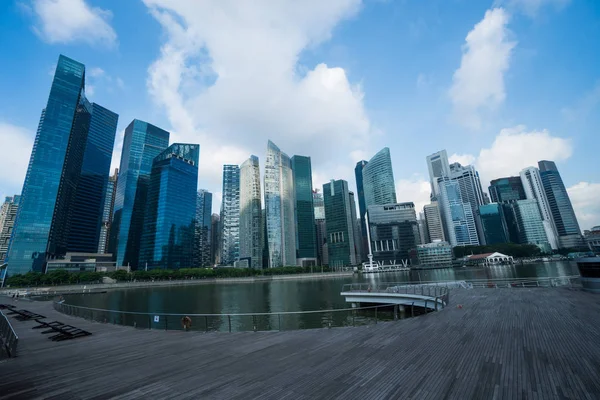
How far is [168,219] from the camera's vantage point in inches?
6678

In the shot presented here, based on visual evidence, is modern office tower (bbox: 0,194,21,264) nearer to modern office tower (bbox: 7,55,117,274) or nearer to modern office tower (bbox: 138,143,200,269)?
modern office tower (bbox: 7,55,117,274)

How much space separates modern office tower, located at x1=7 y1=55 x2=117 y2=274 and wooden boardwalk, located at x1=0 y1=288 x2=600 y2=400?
17946cm

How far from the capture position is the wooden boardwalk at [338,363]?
23.0 ft

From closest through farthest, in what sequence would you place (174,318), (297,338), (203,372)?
(203,372) < (297,338) < (174,318)

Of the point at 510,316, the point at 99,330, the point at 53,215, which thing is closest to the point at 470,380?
the point at 510,316

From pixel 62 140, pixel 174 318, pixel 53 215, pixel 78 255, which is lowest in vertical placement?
pixel 174 318

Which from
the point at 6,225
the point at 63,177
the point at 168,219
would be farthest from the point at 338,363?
the point at 6,225

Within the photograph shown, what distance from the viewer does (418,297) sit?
98.8ft

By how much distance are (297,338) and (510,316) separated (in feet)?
45.1

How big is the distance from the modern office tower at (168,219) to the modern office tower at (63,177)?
43908 mm

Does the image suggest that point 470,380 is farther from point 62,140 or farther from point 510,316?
point 62,140

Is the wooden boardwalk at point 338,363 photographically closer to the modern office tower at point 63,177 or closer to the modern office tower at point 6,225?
the modern office tower at point 63,177

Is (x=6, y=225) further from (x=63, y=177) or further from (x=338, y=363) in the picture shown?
(x=338, y=363)

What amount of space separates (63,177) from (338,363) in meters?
213
